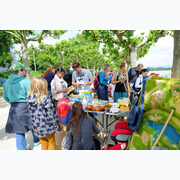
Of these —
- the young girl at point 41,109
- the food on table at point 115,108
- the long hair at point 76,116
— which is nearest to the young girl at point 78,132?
the long hair at point 76,116

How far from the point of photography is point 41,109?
6.80 ft

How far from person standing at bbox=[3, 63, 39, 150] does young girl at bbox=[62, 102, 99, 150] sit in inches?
34.1

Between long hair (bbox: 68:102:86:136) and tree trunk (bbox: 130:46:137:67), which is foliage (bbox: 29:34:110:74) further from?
long hair (bbox: 68:102:86:136)

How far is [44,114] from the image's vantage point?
210 cm

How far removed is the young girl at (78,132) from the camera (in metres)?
1.91

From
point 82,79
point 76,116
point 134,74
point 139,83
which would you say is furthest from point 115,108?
point 134,74

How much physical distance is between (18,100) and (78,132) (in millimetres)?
1208

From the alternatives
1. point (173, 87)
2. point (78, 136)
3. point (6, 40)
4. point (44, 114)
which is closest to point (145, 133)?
point (173, 87)

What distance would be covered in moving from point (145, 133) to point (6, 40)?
416 inches

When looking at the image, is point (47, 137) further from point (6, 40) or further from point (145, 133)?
point (6, 40)

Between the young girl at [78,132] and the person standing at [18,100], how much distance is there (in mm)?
866

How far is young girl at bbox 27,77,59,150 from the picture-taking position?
204cm

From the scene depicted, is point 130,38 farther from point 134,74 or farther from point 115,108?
point 115,108

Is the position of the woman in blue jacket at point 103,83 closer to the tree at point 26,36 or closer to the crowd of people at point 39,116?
the crowd of people at point 39,116
